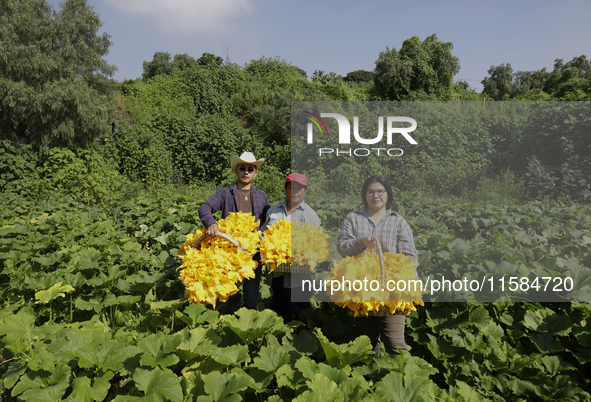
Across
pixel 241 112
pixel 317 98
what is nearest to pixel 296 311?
pixel 317 98

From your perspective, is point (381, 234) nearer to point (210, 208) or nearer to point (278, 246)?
point (278, 246)

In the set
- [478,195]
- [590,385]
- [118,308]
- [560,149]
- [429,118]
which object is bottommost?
[590,385]

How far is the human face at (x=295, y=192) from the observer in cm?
265

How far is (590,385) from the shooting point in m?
2.12

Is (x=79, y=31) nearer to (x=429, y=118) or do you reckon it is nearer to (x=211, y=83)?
(x=211, y=83)

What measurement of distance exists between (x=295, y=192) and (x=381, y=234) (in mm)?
789

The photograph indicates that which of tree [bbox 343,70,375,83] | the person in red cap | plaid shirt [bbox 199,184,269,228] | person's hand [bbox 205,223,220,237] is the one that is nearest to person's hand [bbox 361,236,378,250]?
the person in red cap

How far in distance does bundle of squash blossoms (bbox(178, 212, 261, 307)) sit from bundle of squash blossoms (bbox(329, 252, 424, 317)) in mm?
718

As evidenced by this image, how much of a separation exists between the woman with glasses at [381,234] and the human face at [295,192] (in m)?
0.53

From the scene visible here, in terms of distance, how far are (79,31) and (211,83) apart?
6.89 metres

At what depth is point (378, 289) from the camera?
1.88m

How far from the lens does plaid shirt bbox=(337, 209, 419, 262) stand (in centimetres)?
213

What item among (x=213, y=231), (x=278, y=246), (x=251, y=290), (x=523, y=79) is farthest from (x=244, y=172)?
(x=523, y=79)

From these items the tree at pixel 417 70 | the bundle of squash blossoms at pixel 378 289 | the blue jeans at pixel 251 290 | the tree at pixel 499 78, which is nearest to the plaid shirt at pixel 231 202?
the blue jeans at pixel 251 290
